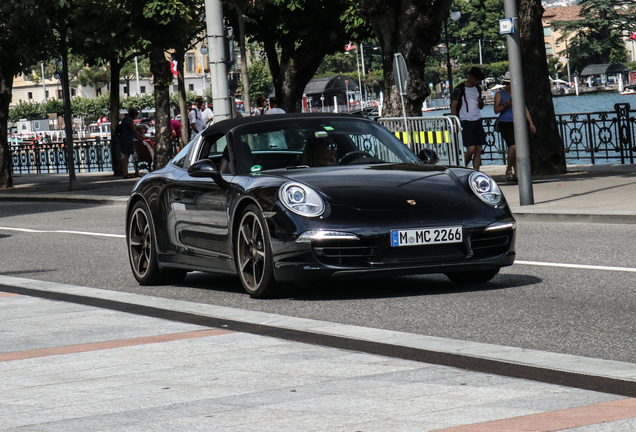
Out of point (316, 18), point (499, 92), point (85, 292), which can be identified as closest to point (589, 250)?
point (85, 292)

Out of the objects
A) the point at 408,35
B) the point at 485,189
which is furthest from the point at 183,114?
the point at 485,189

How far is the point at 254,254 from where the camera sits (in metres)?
8.43

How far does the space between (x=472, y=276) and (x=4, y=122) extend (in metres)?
25.4

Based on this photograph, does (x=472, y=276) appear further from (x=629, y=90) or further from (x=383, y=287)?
(x=629, y=90)

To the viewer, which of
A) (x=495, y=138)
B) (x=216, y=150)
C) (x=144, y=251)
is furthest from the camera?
(x=495, y=138)

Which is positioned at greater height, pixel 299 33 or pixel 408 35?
pixel 299 33

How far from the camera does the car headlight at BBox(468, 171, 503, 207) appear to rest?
8.34 m

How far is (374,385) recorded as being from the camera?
5078mm

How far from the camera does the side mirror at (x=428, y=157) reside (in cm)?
915

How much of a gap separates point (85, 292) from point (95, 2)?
61.6 ft

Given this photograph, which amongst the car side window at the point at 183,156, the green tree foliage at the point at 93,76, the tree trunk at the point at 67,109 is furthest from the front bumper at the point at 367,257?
the green tree foliage at the point at 93,76

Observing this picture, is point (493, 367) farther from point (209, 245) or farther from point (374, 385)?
point (209, 245)

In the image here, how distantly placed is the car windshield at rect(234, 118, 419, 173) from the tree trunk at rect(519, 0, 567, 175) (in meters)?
12.4

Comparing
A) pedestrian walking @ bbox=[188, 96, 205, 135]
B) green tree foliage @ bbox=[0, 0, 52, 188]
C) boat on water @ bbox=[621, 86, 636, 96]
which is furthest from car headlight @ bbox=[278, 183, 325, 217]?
boat on water @ bbox=[621, 86, 636, 96]
